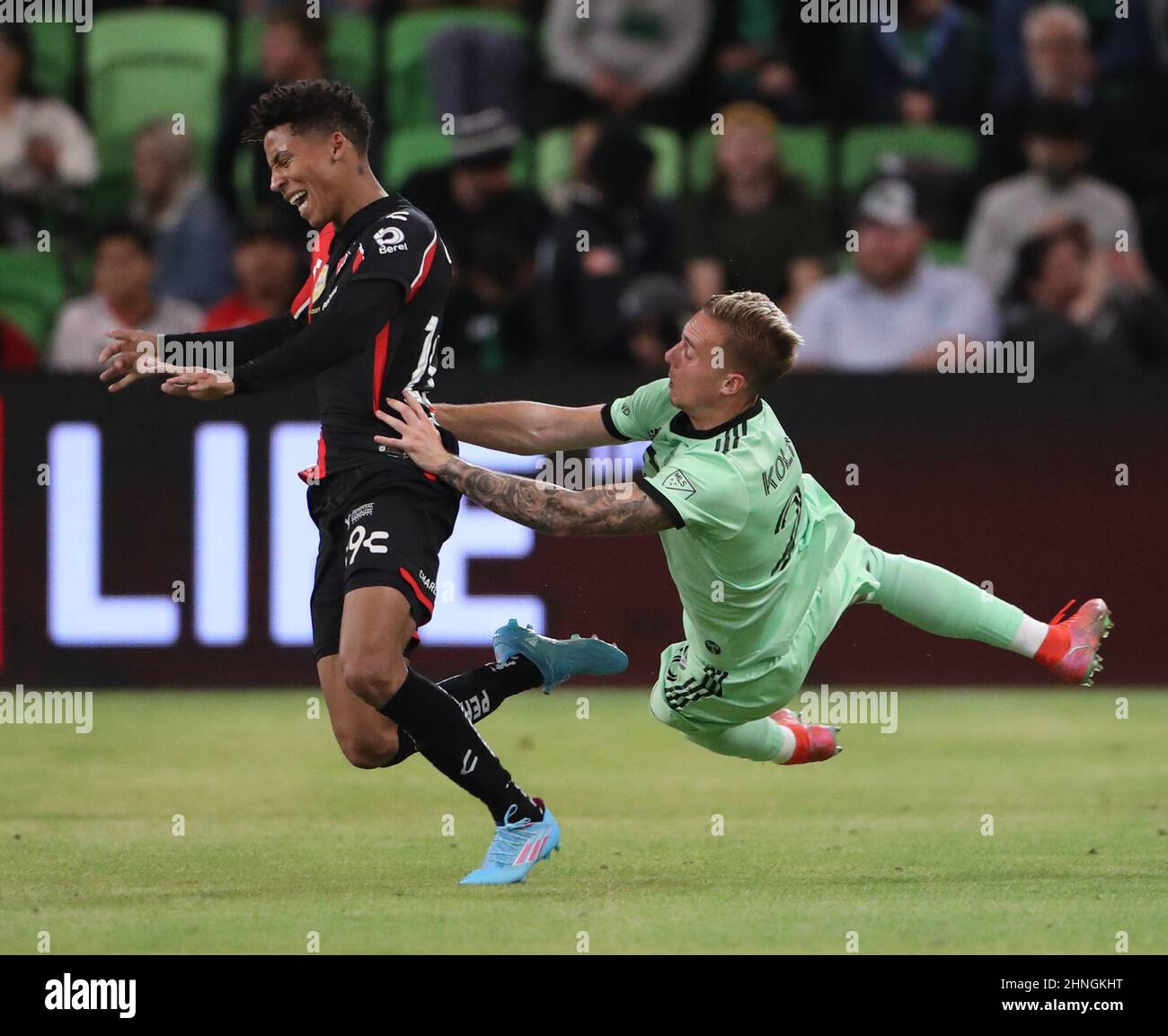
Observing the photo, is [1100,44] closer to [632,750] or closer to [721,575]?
[632,750]

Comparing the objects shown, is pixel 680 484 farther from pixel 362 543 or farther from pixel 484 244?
pixel 484 244

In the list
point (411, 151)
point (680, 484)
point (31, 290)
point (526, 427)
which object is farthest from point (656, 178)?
point (680, 484)

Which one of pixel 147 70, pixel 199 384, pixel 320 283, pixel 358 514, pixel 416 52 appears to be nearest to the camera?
pixel 199 384

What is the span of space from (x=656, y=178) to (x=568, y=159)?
0.59 m

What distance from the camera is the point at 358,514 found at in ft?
20.9

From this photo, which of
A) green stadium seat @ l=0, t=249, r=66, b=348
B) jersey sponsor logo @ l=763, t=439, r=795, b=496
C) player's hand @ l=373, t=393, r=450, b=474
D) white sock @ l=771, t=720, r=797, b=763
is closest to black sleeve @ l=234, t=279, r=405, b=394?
player's hand @ l=373, t=393, r=450, b=474

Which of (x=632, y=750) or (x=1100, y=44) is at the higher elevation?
(x=1100, y=44)

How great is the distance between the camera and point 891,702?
10.9 metres

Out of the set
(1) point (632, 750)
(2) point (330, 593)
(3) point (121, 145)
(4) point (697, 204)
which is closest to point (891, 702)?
(1) point (632, 750)

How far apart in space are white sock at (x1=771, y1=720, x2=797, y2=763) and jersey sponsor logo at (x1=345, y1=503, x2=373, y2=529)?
164 centimetres

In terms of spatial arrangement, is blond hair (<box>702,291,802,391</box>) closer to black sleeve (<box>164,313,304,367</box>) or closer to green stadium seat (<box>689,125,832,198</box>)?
black sleeve (<box>164,313,304,367</box>)

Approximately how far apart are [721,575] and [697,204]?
6371mm

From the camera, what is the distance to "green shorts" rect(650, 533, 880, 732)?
6680 mm

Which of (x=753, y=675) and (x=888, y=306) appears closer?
(x=753, y=675)
